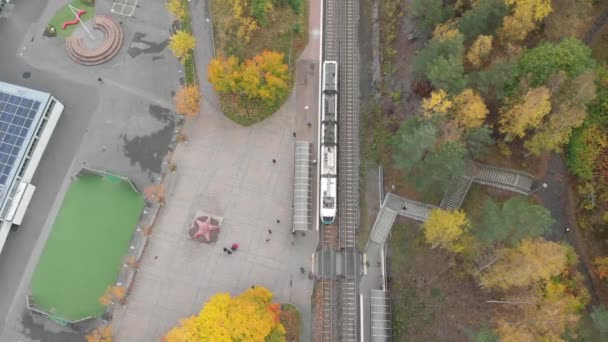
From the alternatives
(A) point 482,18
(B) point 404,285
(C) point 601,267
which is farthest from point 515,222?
(A) point 482,18

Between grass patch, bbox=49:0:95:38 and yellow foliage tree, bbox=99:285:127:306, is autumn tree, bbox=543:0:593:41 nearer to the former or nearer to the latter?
yellow foliage tree, bbox=99:285:127:306

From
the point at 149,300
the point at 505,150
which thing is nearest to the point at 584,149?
the point at 505,150

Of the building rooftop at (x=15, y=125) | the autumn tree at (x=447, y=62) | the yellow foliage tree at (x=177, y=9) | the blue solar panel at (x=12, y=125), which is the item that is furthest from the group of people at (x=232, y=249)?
the yellow foliage tree at (x=177, y=9)

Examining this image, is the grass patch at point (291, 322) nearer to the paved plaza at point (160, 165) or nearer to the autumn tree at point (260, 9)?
the paved plaza at point (160, 165)

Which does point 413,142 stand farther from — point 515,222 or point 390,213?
point 390,213

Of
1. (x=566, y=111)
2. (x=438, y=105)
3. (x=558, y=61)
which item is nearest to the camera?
(x=566, y=111)

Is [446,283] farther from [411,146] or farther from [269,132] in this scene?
[269,132]
